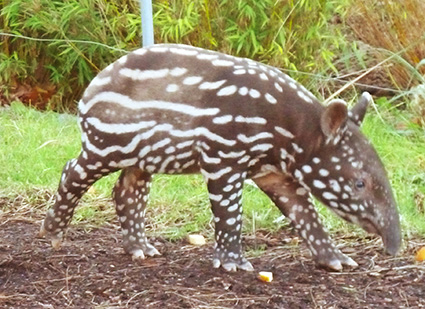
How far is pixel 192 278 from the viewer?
4.66m

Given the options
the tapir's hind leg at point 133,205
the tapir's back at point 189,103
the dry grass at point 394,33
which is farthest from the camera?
the dry grass at point 394,33

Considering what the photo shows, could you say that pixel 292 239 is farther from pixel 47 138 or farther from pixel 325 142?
pixel 47 138

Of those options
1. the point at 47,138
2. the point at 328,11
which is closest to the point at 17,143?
the point at 47,138

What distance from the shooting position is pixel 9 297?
4.43m

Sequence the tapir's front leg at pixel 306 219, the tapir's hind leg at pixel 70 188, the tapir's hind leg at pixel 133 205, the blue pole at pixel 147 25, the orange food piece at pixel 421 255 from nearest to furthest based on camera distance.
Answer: the tapir's hind leg at pixel 70 188 < the tapir's front leg at pixel 306 219 < the tapir's hind leg at pixel 133 205 < the orange food piece at pixel 421 255 < the blue pole at pixel 147 25

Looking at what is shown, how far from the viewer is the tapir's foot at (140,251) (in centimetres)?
498

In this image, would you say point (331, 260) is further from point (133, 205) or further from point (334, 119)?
point (133, 205)

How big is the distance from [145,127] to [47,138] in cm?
319

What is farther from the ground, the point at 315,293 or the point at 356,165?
the point at 356,165

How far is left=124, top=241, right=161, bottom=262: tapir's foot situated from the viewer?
4.98 m

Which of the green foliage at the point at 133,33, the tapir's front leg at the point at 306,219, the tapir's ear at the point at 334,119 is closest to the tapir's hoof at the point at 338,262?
the tapir's front leg at the point at 306,219

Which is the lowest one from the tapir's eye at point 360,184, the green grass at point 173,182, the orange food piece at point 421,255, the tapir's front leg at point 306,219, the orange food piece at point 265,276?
the green grass at point 173,182

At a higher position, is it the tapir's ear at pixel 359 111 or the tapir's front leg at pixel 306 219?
the tapir's ear at pixel 359 111

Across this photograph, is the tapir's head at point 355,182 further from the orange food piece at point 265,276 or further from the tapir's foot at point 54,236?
the tapir's foot at point 54,236
